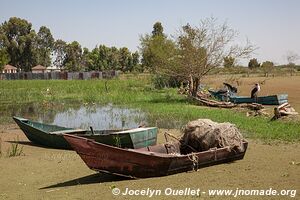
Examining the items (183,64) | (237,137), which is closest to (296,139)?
(237,137)

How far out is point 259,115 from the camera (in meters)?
18.5

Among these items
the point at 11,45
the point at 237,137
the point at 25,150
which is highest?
the point at 11,45

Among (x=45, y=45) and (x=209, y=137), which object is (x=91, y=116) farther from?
(x=45, y=45)

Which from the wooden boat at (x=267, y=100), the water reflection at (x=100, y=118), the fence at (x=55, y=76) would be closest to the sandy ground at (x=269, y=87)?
the wooden boat at (x=267, y=100)

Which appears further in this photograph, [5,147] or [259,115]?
[259,115]

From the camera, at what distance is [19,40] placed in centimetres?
8538

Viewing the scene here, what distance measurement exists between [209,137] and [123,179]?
241 centimetres

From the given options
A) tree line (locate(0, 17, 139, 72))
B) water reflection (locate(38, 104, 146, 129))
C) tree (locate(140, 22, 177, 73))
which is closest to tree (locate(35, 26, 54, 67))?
tree line (locate(0, 17, 139, 72))

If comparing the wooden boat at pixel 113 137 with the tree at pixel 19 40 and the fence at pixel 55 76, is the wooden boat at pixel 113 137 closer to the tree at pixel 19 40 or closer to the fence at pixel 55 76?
the fence at pixel 55 76

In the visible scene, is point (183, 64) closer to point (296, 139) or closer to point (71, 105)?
point (71, 105)

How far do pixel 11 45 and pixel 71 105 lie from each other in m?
62.9

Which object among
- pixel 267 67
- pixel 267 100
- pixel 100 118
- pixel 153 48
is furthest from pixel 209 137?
pixel 267 67

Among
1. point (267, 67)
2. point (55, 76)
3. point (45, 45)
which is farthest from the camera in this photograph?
point (45, 45)

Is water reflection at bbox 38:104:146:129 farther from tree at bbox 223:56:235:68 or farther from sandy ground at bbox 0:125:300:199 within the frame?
tree at bbox 223:56:235:68
